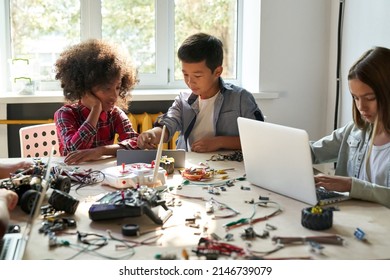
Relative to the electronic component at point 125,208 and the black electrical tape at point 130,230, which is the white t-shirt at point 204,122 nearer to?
the electronic component at point 125,208

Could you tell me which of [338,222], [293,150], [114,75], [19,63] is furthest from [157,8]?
[338,222]

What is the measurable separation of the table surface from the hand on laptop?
0.05 m

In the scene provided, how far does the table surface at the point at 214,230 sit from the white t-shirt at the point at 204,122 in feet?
2.51

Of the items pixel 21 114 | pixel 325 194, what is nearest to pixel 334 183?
pixel 325 194

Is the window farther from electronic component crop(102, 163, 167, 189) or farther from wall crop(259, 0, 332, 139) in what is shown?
electronic component crop(102, 163, 167, 189)

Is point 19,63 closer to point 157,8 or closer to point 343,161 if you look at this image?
point 157,8

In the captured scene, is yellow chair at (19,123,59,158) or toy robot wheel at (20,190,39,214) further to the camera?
yellow chair at (19,123,59,158)

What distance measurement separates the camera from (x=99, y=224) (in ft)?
4.43

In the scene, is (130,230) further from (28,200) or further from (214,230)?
(28,200)

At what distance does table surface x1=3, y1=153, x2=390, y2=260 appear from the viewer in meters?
1.18

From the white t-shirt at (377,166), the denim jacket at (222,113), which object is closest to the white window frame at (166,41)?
the denim jacket at (222,113)

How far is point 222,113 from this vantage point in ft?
7.84

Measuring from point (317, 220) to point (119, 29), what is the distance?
2.46 meters

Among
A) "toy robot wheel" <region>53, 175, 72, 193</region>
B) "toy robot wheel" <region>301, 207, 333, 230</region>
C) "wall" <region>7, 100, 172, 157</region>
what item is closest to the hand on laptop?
"toy robot wheel" <region>301, 207, 333, 230</region>
